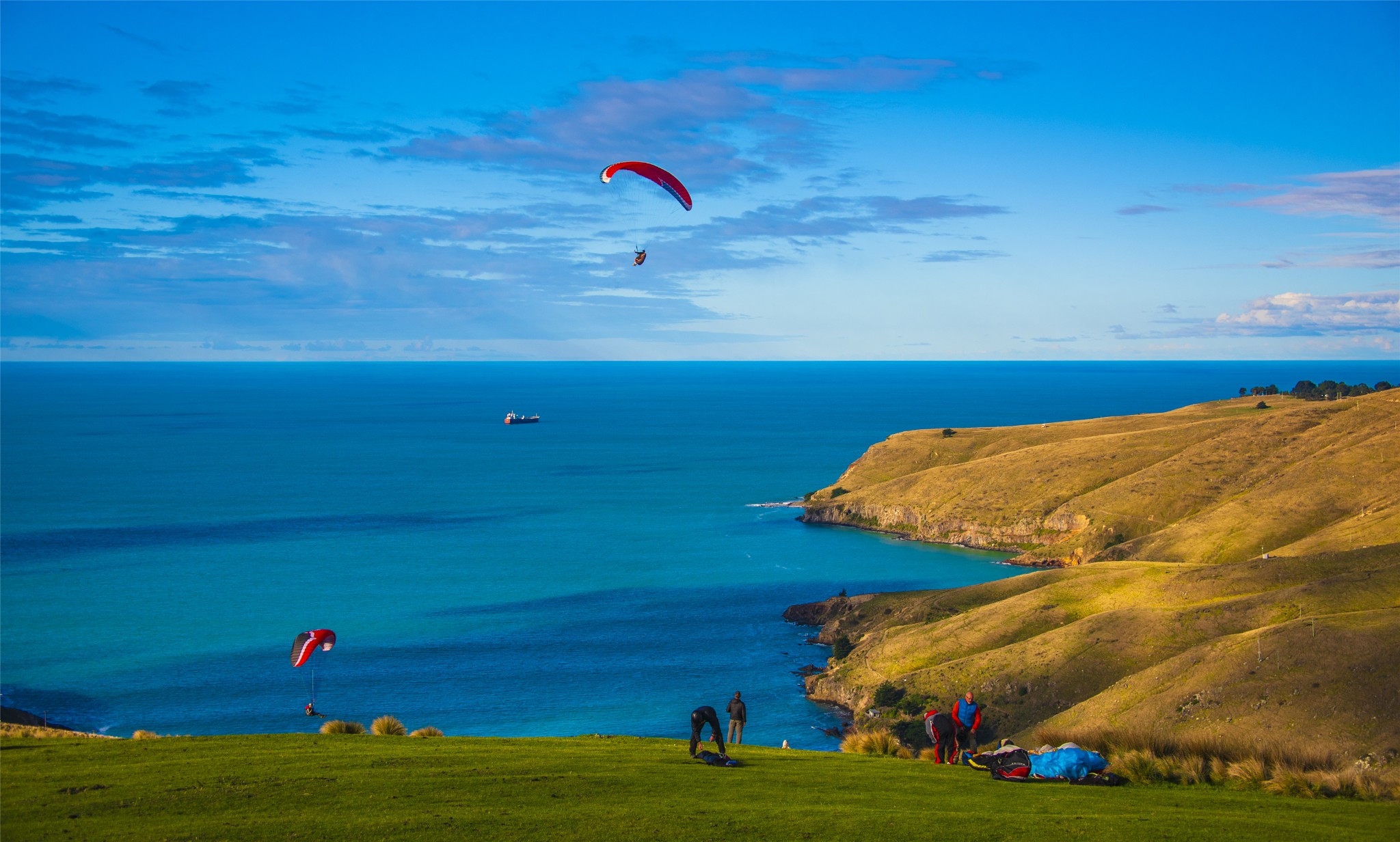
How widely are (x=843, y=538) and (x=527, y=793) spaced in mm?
106682

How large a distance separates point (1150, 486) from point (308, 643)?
328ft

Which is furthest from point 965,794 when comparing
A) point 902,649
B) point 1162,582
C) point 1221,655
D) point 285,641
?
point 285,641

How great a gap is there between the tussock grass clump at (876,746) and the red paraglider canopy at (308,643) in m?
19.0

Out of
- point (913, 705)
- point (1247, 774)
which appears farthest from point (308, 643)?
point (913, 705)

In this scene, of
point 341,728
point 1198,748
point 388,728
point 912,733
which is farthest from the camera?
point 912,733

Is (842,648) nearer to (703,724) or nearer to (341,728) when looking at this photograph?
(341,728)

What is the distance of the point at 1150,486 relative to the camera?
359 feet

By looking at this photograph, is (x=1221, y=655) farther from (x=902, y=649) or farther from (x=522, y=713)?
(x=522, y=713)

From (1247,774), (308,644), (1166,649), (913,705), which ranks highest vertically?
(308,644)

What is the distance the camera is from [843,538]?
406 ft

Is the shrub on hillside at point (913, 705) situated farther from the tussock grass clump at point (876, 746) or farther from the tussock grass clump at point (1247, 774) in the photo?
the tussock grass clump at point (1247, 774)

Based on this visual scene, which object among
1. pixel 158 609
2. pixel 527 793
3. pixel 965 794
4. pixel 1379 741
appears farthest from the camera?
pixel 158 609

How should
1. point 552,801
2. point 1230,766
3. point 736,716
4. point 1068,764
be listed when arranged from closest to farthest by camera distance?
1. point 552,801
2. point 1068,764
3. point 1230,766
4. point 736,716

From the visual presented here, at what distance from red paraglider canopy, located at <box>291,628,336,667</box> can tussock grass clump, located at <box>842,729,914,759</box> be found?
19.0m
